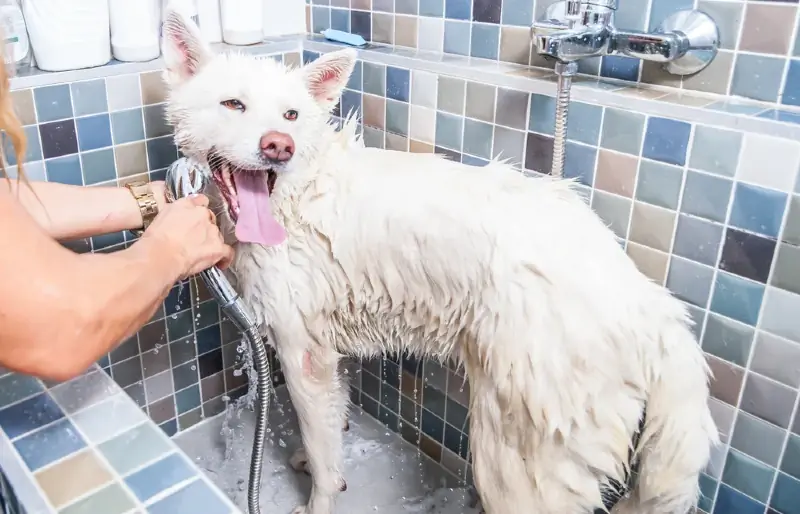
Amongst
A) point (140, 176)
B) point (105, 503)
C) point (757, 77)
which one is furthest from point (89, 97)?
point (757, 77)

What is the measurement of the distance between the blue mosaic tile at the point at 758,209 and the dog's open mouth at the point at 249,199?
0.63 meters

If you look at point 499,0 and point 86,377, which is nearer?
point 86,377

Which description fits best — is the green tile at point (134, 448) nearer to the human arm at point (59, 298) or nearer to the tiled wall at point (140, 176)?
the human arm at point (59, 298)

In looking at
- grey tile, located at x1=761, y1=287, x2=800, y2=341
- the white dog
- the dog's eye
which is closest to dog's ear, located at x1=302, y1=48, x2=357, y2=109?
the white dog

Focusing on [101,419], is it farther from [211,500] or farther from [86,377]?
[211,500]

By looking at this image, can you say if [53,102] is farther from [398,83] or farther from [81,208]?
[398,83]

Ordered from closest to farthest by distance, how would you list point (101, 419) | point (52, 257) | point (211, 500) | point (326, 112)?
point (52, 257) → point (211, 500) → point (101, 419) → point (326, 112)

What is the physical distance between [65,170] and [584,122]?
879mm

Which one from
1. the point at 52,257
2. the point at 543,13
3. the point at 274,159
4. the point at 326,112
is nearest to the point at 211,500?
the point at 52,257

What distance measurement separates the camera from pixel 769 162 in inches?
33.8

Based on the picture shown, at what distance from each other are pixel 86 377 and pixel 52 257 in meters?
0.43

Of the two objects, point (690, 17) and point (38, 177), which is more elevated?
point (690, 17)

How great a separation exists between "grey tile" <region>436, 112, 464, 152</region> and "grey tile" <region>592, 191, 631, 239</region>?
0.28 meters

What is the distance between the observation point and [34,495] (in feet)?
2.58
